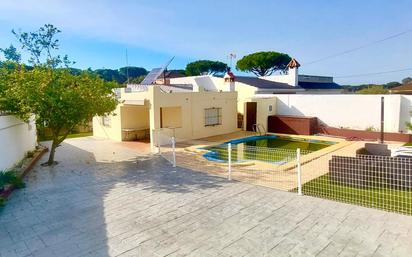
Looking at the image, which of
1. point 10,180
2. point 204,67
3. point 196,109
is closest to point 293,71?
point 196,109

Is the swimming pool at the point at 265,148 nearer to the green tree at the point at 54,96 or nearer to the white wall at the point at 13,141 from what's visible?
the green tree at the point at 54,96

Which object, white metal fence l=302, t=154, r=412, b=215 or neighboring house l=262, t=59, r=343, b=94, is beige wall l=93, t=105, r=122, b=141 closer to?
white metal fence l=302, t=154, r=412, b=215

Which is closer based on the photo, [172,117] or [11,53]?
[172,117]

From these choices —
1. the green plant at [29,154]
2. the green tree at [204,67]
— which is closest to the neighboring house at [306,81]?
the green tree at [204,67]

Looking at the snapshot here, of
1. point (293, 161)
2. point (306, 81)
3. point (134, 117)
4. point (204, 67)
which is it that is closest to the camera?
point (293, 161)

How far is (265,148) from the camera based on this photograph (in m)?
15.3

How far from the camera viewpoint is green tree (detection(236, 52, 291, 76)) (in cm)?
5825

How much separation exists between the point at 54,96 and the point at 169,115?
1100cm

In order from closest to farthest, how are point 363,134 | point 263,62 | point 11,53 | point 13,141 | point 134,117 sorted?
point 13,141 → point 363,134 → point 134,117 → point 11,53 → point 263,62

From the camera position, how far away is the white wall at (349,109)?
20406 millimetres

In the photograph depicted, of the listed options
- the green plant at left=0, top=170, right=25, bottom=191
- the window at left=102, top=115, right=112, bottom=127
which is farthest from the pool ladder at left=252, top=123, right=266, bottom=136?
the green plant at left=0, top=170, right=25, bottom=191

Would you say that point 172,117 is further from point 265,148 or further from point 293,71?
point 293,71

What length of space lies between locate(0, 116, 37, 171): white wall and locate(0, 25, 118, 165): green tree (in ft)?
2.58

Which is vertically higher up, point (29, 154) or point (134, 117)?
point (134, 117)
